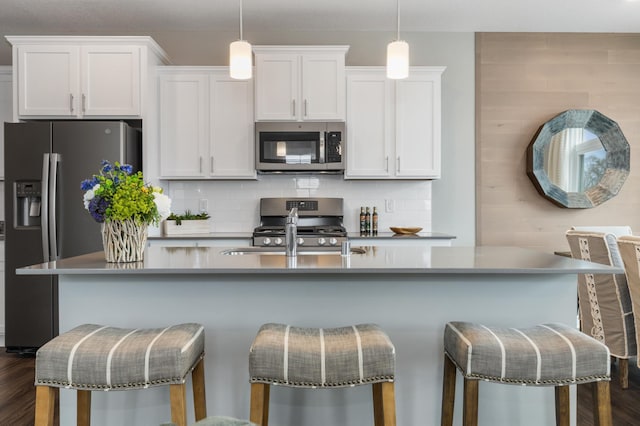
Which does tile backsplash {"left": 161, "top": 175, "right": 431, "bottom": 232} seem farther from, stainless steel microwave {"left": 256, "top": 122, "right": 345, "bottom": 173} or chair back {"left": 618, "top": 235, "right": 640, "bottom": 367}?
chair back {"left": 618, "top": 235, "right": 640, "bottom": 367}

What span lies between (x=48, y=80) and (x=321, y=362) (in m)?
3.43

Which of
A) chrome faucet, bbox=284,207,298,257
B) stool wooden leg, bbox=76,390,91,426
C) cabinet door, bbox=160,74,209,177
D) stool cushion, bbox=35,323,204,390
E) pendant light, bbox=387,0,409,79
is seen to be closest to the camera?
stool cushion, bbox=35,323,204,390

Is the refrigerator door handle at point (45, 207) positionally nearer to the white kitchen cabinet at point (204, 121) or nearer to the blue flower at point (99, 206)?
the white kitchen cabinet at point (204, 121)

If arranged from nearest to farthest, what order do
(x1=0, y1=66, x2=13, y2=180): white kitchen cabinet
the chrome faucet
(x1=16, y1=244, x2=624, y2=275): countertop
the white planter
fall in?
(x1=16, y1=244, x2=624, y2=275): countertop, the chrome faucet, the white planter, (x1=0, y1=66, x2=13, y2=180): white kitchen cabinet

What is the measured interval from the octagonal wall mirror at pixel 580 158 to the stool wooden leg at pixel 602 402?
301 cm

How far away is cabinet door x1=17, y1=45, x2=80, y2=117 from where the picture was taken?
3725mm

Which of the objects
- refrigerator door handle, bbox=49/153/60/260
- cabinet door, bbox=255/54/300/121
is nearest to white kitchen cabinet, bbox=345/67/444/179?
cabinet door, bbox=255/54/300/121

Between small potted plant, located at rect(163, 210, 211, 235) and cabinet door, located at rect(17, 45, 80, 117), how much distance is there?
1.12 m

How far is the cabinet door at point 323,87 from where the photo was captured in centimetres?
392

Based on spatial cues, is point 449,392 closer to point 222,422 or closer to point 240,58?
point 222,422

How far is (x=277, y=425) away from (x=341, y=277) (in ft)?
2.21

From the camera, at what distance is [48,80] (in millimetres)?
3736

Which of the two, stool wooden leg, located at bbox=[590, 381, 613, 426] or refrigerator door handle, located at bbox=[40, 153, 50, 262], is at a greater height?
refrigerator door handle, located at bbox=[40, 153, 50, 262]

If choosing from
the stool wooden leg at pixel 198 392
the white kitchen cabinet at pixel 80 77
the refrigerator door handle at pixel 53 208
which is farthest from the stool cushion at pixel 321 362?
the white kitchen cabinet at pixel 80 77
